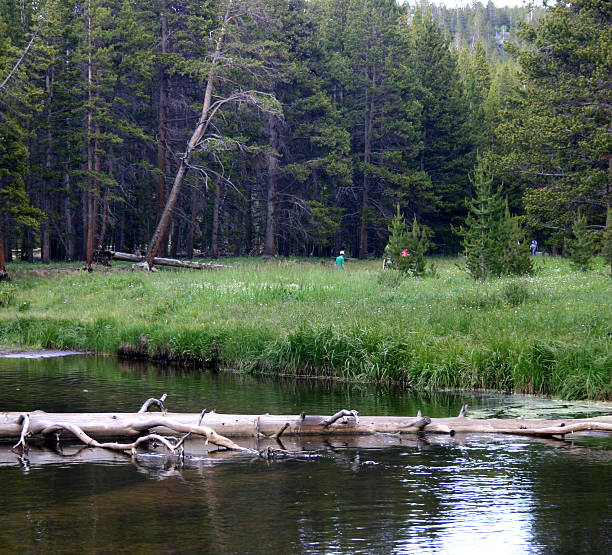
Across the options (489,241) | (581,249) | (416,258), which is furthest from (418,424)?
(581,249)

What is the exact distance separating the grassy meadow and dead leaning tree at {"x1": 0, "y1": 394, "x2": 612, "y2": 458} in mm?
3647

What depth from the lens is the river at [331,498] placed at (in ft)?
22.4

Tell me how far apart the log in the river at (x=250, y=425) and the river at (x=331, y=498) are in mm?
240

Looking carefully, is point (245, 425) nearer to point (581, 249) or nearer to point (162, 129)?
point (581, 249)

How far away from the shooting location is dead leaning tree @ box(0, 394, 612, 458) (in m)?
9.96

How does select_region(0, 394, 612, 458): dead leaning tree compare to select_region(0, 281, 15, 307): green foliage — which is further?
select_region(0, 281, 15, 307): green foliage

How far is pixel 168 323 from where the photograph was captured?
70.0ft

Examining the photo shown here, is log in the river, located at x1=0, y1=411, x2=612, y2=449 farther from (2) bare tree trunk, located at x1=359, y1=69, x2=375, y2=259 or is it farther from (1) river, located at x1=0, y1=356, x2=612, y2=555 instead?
(2) bare tree trunk, located at x1=359, y1=69, x2=375, y2=259

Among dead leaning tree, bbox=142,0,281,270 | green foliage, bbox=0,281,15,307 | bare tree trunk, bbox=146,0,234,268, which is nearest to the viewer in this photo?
green foliage, bbox=0,281,15,307

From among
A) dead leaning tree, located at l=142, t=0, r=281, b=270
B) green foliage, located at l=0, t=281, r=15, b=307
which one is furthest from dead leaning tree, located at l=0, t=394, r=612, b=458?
dead leaning tree, located at l=142, t=0, r=281, b=270

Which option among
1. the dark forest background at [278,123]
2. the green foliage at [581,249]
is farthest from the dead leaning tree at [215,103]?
the green foliage at [581,249]

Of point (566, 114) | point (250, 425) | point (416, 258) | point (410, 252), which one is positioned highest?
point (566, 114)

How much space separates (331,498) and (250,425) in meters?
2.40

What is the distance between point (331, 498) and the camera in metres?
8.11
